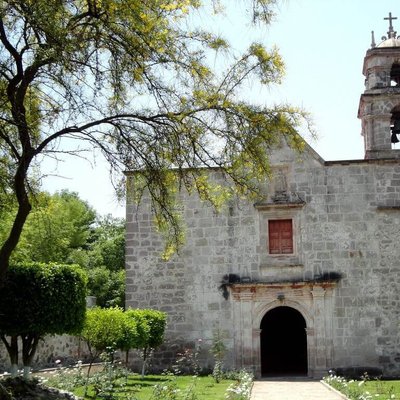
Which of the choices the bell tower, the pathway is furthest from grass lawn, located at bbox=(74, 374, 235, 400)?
the bell tower

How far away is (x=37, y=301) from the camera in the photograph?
10.9 m

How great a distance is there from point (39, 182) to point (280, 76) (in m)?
3.63

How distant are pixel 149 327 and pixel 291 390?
3.84 m

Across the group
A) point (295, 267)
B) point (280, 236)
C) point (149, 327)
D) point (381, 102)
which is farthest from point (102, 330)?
point (381, 102)

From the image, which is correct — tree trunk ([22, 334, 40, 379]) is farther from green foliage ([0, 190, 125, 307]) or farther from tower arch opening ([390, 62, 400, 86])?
green foliage ([0, 190, 125, 307])

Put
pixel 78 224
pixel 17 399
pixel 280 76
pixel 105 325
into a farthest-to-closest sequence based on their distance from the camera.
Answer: pixel 78 224
pixel 105 325
pixel 17 399
pixel 280 76

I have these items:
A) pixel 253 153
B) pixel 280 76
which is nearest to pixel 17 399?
pixel 253 153

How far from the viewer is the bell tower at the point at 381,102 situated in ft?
63.5

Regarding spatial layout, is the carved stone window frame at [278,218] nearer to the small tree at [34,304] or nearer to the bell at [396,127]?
the bell at [396,127]

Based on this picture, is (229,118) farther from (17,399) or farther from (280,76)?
(17,399)

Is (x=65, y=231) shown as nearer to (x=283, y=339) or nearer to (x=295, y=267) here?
(x=283, y=339)

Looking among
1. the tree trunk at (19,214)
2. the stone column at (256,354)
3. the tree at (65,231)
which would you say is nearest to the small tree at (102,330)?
the stone column at (256,354)

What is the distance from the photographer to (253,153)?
8469 millimetres

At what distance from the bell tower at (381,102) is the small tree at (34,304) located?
11047mm
